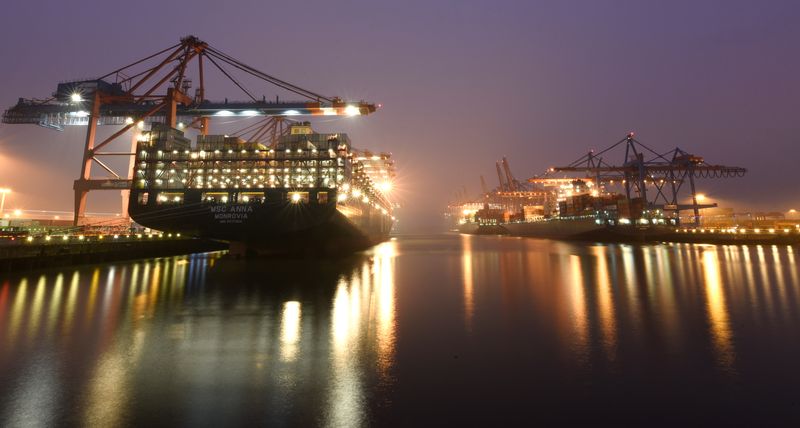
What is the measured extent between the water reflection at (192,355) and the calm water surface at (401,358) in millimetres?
41

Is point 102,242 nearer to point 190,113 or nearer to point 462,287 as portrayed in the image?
point 462,287

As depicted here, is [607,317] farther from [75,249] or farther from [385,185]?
[385,185]

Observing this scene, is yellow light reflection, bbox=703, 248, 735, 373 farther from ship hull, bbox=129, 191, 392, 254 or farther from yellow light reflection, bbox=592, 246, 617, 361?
ship hull, bbox=129, 191, 392, 254

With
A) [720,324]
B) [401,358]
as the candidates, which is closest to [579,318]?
[720,324]

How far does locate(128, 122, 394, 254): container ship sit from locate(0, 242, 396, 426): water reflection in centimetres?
1586

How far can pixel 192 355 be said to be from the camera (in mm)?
6262

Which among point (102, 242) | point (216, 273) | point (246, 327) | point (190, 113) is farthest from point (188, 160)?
point (246, 327)

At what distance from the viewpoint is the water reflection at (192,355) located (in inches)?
168

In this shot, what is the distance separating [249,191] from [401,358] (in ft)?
90.9

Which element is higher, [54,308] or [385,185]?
[385,185]

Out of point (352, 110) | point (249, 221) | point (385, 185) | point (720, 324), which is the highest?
point (352, 110)

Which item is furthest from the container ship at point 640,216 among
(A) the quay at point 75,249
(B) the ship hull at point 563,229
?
(A) the quay at point 75,249

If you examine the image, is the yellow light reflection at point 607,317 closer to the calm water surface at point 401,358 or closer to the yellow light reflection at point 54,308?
the calm water surface at point 401,358

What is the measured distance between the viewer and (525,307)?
33.8 feet
